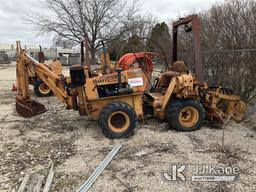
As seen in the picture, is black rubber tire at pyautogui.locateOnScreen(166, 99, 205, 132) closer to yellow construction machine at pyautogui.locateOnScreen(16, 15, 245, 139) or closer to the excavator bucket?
yellow construction machine at pyautogui.locateOnScreen(16, 15, 245, 139)

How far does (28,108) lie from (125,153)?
12.1ft

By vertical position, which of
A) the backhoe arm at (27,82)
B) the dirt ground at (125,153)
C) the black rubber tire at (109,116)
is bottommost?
the dirt ground at (125,153)

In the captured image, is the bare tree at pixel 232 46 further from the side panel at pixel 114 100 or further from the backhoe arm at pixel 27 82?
the backhoe arm at pixel 27 82

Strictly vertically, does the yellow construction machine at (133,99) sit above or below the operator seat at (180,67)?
below

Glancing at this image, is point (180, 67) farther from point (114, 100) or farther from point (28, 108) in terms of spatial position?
point (28, 108)

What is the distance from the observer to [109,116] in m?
6.57

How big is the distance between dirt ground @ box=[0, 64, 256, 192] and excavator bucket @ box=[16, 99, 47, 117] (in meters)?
0.35

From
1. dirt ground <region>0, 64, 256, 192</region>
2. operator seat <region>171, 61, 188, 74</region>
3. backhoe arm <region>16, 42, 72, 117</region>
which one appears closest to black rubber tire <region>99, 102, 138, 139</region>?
dirt ground <region>0, 64, 256, 192</region>

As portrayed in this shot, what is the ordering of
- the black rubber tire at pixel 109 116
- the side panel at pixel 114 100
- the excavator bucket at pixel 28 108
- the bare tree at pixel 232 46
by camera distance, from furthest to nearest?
the excavator bucket at pixel 28 108 < the bare tree at pixel 232 46 < the side panel at pixel 114 100 < the black rubber tire at pixel 109 116

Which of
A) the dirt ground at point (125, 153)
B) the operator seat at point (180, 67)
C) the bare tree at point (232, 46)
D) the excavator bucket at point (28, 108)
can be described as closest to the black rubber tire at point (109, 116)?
the dirt ground at point (125, 153)

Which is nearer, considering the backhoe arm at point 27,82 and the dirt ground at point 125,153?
the dirt ground at point 125,153

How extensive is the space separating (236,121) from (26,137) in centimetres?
460

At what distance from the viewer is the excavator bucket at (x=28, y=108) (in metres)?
8.45

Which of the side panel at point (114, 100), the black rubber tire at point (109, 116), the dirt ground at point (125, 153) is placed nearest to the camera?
the dirt ground at point (125, 153)
